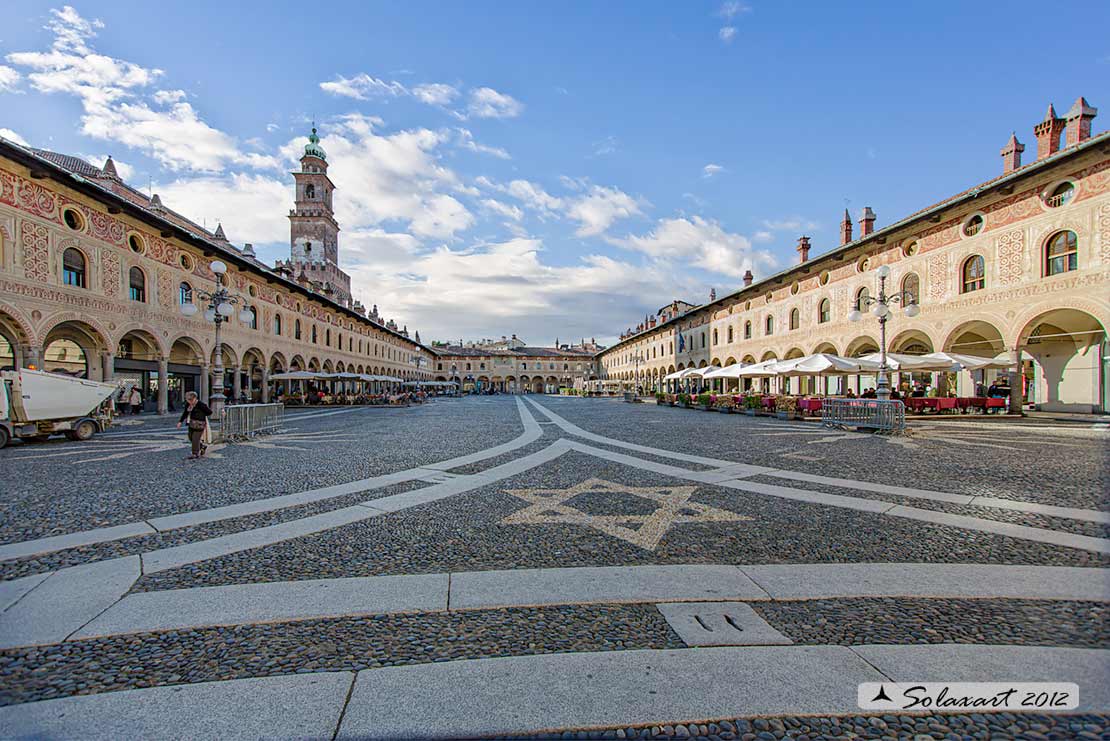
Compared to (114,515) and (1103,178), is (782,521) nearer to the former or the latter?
(114,515)

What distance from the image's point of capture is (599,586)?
11.8 ft

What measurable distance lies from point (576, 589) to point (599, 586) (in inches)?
7.1

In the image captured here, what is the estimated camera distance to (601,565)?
4055 mm

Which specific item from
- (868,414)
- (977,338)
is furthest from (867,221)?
(868,414)

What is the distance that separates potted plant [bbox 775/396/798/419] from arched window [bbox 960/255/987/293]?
915 centimetres

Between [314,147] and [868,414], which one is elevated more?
[314,147]

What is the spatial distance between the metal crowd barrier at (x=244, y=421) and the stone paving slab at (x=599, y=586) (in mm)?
11660

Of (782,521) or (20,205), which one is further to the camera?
(20,205)

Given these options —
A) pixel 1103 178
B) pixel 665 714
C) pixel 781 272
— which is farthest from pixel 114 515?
pixel 781 272

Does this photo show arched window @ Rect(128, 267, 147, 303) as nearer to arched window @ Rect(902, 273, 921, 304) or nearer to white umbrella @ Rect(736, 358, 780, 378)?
white umbrella @ Rect(736, 358, 780, 378)

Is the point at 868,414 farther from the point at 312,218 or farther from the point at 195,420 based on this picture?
the point at 312,218

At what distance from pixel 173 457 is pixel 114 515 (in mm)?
5237

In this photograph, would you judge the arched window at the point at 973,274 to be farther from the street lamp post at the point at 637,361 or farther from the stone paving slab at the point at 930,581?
the street lamp post at the point at 637,361

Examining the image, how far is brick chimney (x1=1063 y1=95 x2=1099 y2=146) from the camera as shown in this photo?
1842 centimetres
